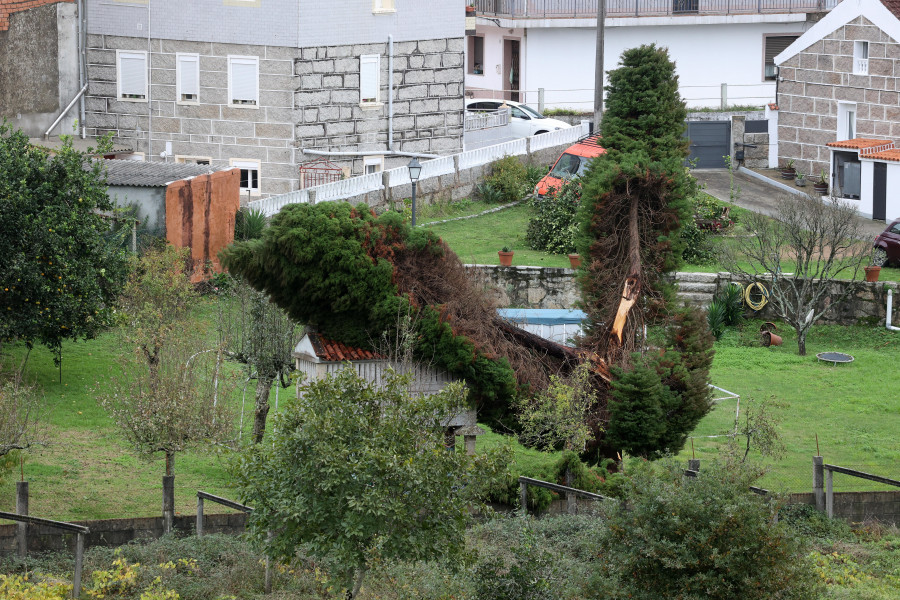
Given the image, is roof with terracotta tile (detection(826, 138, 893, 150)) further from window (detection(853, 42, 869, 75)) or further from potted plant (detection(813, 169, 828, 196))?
window (detection(853, 42, 869, 75))

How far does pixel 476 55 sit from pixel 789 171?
54.6 feet

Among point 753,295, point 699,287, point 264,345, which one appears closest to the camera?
point 264,345

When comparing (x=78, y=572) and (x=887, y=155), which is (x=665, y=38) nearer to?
(x=887, y=155)

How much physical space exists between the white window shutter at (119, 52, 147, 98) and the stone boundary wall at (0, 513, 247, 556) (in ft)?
71.4

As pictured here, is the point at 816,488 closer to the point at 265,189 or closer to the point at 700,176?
the point at 265,189

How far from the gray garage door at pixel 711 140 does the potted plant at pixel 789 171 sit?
96.3 inches

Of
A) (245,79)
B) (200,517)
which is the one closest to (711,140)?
(245,79)

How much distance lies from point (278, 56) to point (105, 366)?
13.4 m

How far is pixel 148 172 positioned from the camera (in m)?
30.8

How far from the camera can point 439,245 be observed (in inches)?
738

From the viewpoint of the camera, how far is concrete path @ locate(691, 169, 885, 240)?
36.2 meters

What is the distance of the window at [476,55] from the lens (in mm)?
53438

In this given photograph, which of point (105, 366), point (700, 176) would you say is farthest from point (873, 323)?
point (105, 366)

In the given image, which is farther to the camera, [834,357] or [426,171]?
[426,171]
